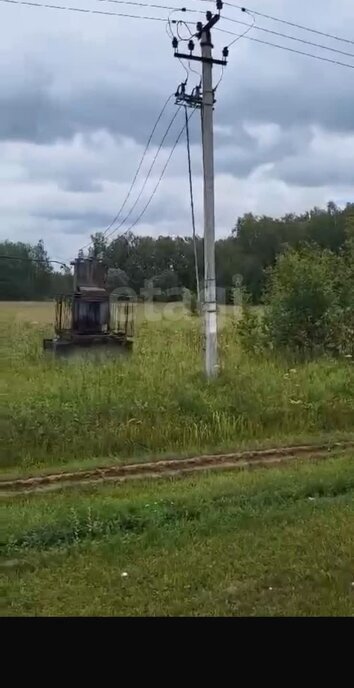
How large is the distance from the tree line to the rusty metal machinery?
120 cm

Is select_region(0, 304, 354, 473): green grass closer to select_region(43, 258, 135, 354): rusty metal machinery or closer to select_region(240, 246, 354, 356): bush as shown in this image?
select_region(240, 246, 354, 356): bush

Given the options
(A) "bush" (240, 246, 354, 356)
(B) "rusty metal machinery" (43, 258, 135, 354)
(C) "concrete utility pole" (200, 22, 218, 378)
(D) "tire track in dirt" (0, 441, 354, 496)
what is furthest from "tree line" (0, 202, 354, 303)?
(D) "tire track in dirt" (0, 441, 354, 496)

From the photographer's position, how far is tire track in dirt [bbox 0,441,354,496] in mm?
7586

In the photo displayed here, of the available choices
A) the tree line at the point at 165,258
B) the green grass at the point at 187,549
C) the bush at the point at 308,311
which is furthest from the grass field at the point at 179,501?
the tree line at the point at 165,258

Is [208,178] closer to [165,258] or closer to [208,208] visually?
[208,208]

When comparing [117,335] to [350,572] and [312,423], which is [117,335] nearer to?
[312,423]

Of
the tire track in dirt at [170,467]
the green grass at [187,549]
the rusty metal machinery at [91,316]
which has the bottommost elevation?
the tire track in dirt at [170,467]

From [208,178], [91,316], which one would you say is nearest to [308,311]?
[208,178]

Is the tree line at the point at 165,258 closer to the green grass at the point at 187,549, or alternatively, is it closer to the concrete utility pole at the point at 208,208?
the concrete utility pole at the point at 208,208

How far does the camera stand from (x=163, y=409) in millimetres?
9734

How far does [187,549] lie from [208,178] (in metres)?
8.31

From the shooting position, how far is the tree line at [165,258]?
24.5 m

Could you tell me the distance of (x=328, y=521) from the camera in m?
5.31

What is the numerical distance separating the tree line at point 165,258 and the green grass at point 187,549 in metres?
15.0
